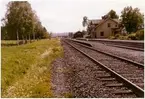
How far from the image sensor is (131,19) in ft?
269

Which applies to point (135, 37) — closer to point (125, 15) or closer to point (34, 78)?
point (125, 15)

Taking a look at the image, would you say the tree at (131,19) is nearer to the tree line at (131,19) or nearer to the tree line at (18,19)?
the tree line at (131,19)

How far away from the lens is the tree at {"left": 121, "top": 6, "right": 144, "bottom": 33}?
81.3 m

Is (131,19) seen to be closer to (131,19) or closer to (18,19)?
(131,19)

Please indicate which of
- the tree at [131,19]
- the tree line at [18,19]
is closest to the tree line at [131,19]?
the tree at [131,19]

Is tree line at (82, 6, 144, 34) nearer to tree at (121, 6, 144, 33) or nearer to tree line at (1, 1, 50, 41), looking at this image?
tree at (121, 6, 144, 33)

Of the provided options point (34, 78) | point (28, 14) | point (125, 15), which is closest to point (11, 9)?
point (28, 14)

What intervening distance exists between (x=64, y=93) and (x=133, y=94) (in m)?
1.82

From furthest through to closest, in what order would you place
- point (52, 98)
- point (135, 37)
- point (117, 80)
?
point (135, 37)
point (117, 80)
point (52, 98)

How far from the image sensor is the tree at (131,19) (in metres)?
81.3

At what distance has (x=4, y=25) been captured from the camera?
7325 centimetres

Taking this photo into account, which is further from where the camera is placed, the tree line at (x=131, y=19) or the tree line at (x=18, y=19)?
the tree line at (x=131, y=19)

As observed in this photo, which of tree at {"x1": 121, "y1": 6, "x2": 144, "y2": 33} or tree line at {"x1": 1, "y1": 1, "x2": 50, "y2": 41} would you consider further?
tree at {"x1": 121, "y1": 6, "x2": 144, "y2": 33}

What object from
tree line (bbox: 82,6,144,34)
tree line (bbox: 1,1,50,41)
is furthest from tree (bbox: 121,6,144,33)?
tree line (bbox: 1,1,50,41)
